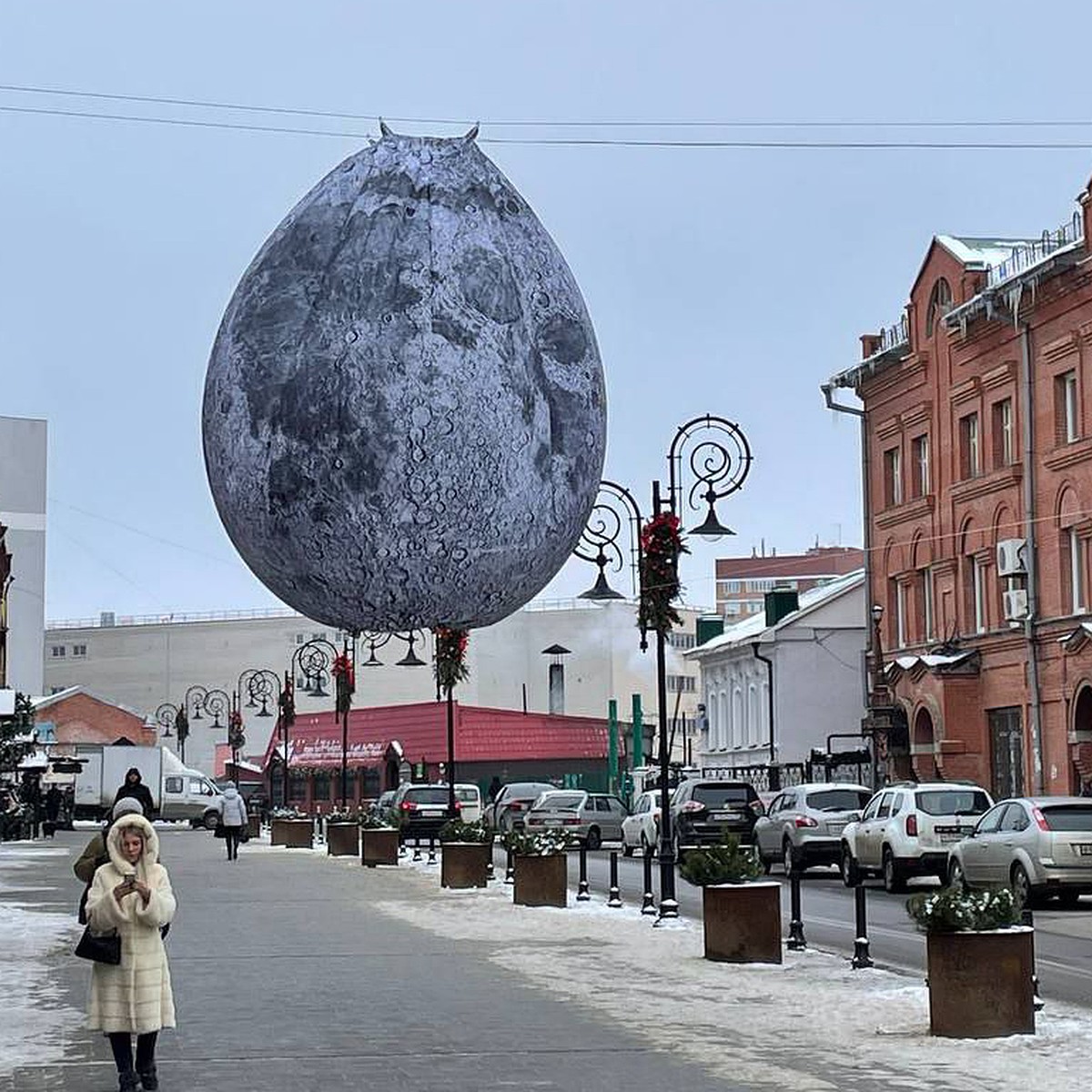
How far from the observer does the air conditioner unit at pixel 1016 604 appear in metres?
50.4

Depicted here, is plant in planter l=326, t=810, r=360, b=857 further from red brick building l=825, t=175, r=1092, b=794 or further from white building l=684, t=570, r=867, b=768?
white building l=684, t=570, r=867, b=768

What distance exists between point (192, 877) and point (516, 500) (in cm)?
3410

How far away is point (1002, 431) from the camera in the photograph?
5319 centimetres

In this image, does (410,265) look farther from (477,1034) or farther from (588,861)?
(588,861)

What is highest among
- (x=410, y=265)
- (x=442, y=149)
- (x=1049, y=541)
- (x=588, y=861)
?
(x=1049, y=541)

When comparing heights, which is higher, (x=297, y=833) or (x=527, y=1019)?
(x=297, y=833)

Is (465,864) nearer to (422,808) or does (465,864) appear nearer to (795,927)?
(795,927)

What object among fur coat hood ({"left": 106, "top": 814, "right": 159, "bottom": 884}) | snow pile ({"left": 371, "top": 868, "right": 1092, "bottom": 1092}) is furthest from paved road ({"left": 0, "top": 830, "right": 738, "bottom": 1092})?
fur coat hood ({"left": 106, "top": 814, "right": 159, "bottom": 884})

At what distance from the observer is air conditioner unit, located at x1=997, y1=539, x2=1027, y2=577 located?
167 feet

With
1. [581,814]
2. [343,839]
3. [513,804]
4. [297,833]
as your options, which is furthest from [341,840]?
[513,804]

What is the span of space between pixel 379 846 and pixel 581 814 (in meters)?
11.0

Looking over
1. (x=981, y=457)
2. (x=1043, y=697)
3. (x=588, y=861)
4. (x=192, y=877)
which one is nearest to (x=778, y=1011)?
(x=192, y=877)

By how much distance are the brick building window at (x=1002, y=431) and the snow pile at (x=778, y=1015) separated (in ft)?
101

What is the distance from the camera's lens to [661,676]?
26297 millimetres
